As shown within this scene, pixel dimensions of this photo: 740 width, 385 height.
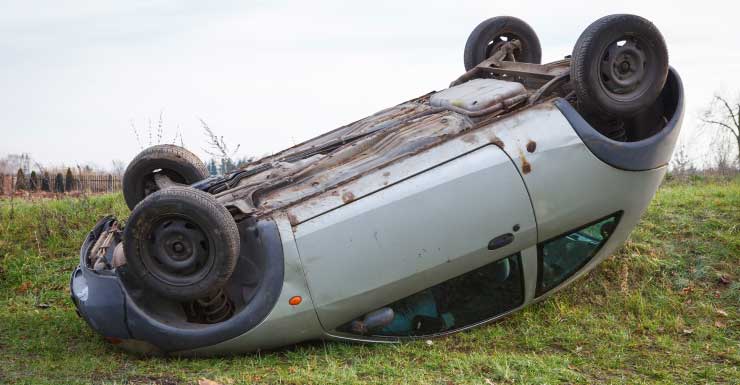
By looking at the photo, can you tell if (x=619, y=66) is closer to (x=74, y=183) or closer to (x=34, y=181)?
(x=34, y=181)

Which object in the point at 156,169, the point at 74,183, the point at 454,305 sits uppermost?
the point at 74,183

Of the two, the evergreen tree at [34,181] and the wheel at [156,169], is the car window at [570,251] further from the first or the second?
Answer: the evergreen tree at [34,181]

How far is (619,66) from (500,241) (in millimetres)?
1513

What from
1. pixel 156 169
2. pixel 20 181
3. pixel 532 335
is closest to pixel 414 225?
pixel 532 335

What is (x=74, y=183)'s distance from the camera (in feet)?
46.8

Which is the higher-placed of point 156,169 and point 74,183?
point 74,183

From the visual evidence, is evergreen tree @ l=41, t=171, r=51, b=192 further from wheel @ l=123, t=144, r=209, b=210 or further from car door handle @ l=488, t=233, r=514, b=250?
car door handle @ l=488, t=233, r=514, b=250

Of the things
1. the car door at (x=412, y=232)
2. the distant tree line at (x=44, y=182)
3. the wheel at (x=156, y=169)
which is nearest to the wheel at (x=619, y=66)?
the car door at (x=412, y=232)

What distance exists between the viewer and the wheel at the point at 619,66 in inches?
206

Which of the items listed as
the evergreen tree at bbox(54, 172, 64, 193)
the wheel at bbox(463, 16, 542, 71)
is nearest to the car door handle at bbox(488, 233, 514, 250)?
the wheel at bbox(463, 16, 542, 71)

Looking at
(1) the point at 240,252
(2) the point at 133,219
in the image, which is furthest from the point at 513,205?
(2) the point at 133,219

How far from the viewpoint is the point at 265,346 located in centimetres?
512

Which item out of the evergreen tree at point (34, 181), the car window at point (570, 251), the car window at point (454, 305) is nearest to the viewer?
the car window at point (454, 305)

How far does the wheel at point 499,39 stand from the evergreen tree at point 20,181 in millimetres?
8582
